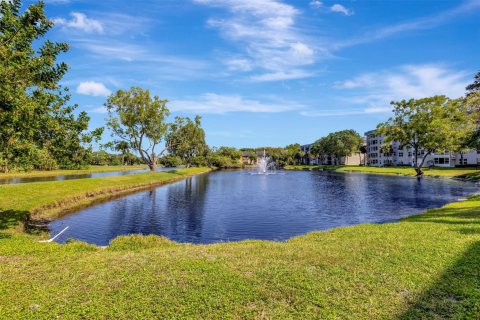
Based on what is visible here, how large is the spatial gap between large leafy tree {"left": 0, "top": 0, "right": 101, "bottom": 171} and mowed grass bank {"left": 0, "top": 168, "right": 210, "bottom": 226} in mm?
7260

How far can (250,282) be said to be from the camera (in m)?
9.32

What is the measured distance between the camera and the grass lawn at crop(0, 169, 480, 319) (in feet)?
25.6

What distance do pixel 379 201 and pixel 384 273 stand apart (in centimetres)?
3086

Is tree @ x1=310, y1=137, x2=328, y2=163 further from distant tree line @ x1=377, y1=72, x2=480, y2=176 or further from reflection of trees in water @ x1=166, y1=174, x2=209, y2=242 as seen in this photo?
reflection of trees in water @ x1=166, y1=174, x2=209, y2=242

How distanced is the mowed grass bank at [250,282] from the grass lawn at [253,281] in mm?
29

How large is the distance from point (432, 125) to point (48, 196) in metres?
79.8

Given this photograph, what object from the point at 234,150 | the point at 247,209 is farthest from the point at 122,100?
the point at 234,150

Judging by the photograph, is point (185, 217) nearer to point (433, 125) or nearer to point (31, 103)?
point (31, 103)

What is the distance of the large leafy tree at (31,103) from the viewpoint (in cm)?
1457

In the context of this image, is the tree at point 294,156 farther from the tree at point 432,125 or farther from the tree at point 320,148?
the tree at point 432,125

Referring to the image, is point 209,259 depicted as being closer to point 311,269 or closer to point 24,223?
point 311,269

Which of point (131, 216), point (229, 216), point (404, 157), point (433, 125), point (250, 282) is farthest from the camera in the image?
point (404, 157)

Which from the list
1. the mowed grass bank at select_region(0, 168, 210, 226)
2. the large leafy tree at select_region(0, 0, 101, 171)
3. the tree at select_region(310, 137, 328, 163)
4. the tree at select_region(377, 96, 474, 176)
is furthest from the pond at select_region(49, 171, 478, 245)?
the tree at select_region(310, 137, 328, 163)

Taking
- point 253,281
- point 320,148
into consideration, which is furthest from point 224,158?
point 253,281
